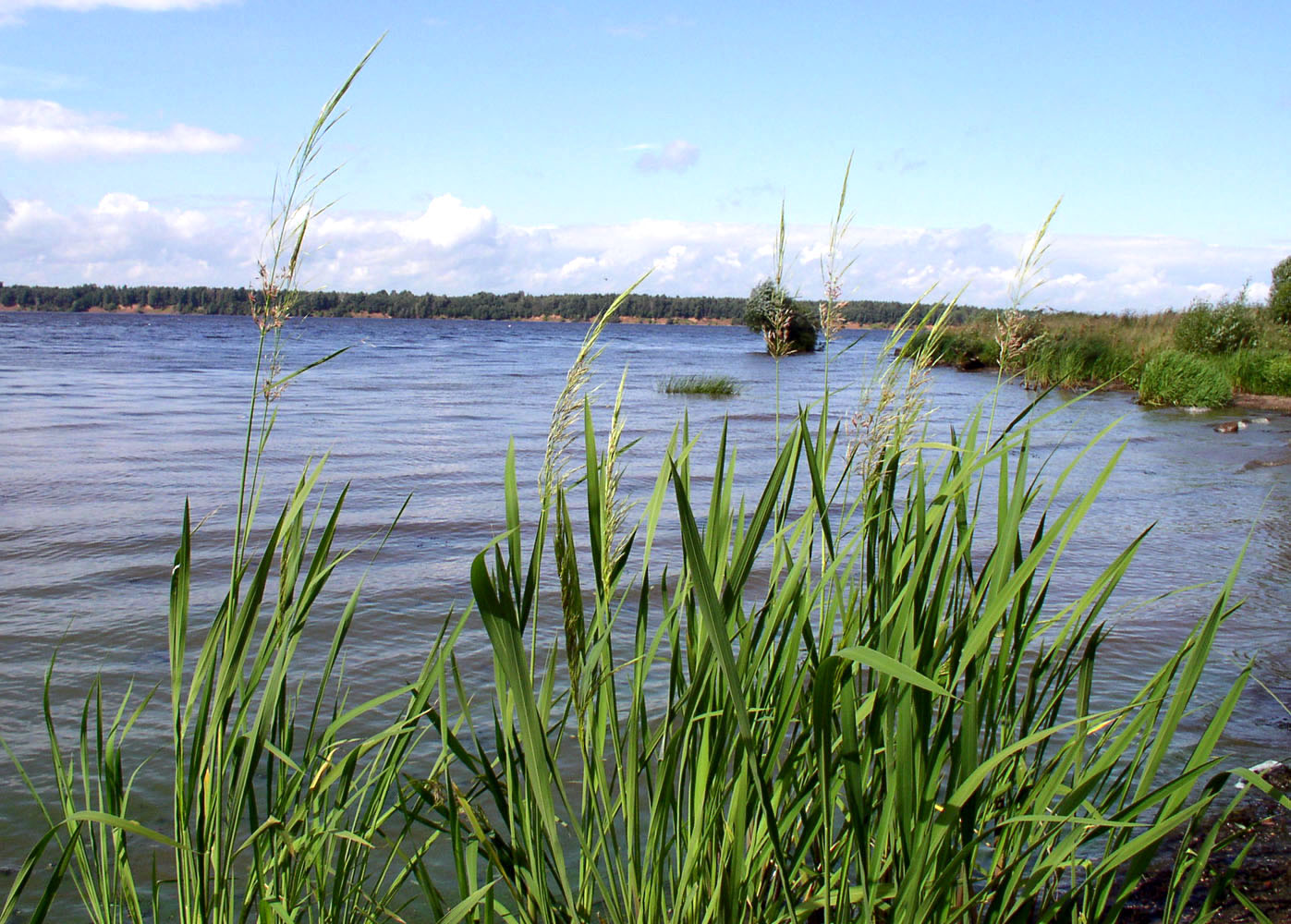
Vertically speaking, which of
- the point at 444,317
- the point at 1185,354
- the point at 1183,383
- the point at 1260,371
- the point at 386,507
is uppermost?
the point at 444,317

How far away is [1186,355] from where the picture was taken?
24.3 meters

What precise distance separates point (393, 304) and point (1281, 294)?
112 meters

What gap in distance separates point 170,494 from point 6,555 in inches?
101

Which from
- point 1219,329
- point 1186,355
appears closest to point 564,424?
point 1186,355

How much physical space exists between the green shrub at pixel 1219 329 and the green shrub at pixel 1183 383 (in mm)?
2824

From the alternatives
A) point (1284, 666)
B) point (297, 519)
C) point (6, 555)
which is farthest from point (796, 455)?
point (6, 555)

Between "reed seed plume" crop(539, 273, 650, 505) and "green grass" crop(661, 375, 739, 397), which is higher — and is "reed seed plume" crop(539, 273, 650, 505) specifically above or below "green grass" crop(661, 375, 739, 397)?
above

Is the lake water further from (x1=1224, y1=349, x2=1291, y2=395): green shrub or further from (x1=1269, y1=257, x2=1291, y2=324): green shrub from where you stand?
(x1=1269, y1=257, x2=1291, y2=324): green shrub

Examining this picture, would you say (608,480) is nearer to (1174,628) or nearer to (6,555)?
(1174,628)

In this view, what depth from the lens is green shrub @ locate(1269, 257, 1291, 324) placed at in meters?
33.2

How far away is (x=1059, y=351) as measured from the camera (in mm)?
28516

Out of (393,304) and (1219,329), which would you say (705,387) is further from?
(393,304)

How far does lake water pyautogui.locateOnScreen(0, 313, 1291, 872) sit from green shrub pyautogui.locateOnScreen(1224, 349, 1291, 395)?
4.05 meters

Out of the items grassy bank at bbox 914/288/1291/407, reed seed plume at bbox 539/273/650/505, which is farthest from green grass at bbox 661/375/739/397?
reed seed plume at bbox 539/273/650/505
